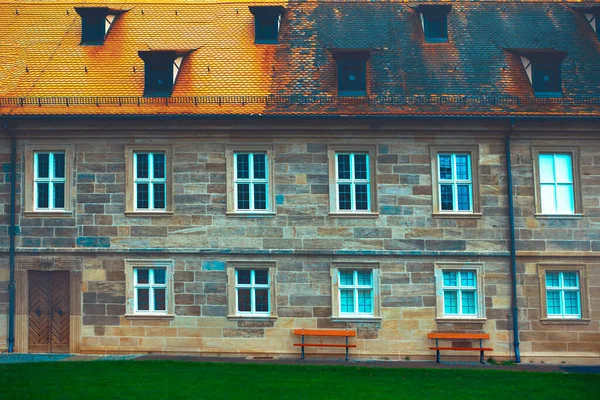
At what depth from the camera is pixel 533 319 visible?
21.6m

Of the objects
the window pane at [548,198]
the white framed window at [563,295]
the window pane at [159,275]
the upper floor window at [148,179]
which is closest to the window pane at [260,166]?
the upper floor window at [148,179]

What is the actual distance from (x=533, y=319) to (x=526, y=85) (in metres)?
7.11

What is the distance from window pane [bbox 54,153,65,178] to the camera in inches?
883

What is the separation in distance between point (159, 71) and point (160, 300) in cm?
694

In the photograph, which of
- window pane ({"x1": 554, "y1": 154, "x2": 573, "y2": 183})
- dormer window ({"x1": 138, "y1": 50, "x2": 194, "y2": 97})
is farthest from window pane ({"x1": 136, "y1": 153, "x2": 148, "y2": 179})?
window pane ({"x1": 554, "y1": 154, "x2": 573, "y2": 183})

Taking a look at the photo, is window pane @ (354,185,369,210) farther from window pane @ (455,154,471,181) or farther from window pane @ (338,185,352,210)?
window pane @ (455,154,471,181)

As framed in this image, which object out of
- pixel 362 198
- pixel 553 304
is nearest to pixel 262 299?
pixel 362 198

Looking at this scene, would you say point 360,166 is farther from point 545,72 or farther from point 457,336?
point 545,72

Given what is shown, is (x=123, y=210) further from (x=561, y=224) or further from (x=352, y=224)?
(x=561, y=224)

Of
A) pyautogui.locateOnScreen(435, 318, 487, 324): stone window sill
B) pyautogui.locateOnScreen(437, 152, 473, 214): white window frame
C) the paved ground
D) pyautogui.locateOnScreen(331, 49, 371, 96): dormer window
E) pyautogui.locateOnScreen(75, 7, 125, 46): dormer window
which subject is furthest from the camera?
pyautogui.locateOnScreen(75, 7, 125, 46): dormer window

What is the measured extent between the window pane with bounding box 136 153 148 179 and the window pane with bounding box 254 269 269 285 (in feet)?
14.4

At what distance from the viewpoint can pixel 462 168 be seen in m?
22.2

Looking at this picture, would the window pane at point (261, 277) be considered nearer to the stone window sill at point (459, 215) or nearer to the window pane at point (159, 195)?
the window pane at point (159, 195)

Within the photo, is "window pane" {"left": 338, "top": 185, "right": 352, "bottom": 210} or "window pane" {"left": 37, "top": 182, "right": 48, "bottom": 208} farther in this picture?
"window pane" {"left": 37, "top": 182, "right": 48, "bottom": 208}
